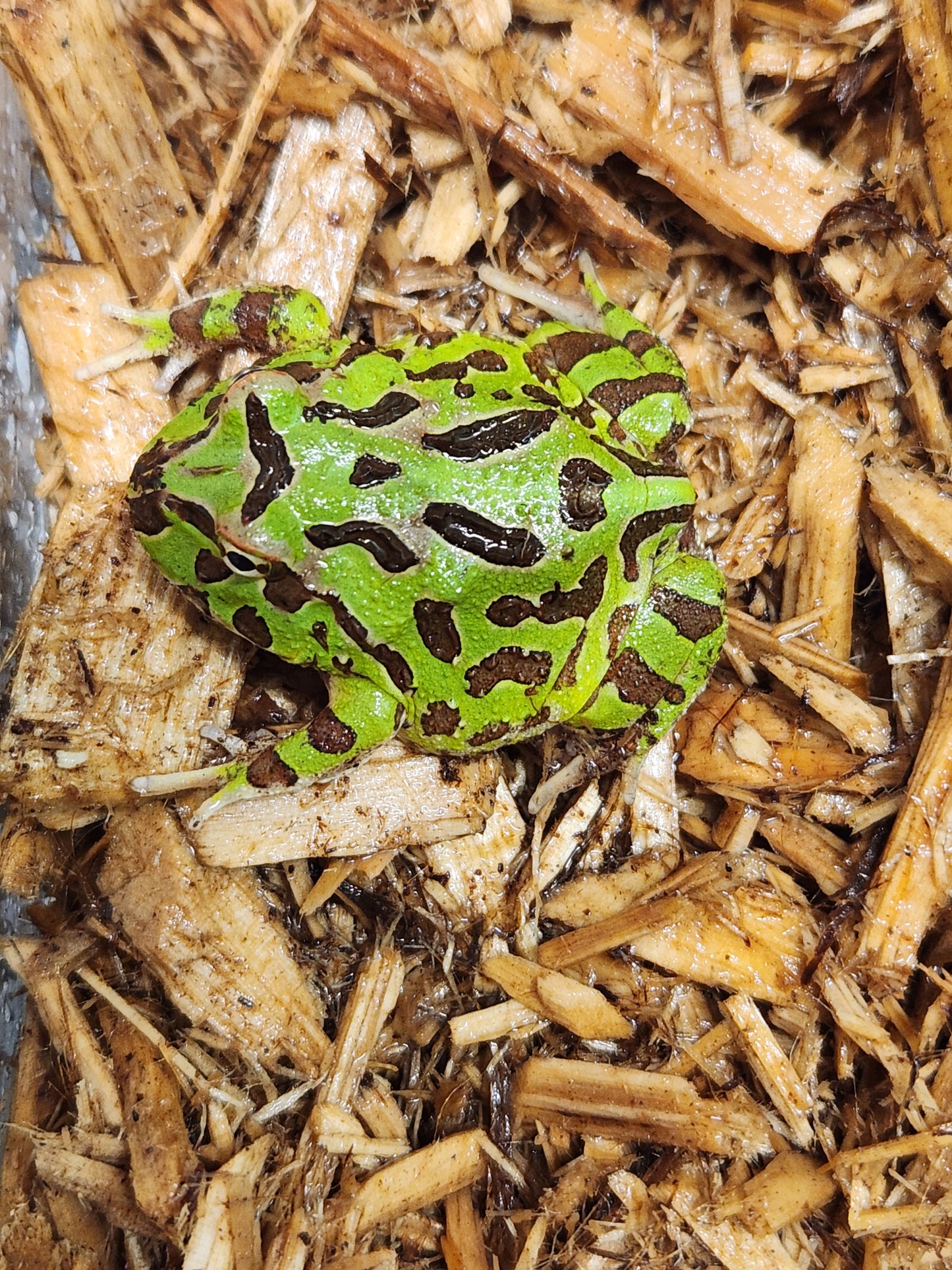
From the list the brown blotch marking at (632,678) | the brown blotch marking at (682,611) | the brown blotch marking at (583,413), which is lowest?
the brown blotch marking at (632,678)

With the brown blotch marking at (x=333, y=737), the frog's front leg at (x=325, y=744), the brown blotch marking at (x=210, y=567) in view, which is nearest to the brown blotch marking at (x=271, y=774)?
the frog's front leg at (x=325, y=744)

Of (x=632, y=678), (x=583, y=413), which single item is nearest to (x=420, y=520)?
(x=583, y=413)

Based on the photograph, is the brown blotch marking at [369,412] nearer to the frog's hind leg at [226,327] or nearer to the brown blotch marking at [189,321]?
the frog's hind leg at [226,327]

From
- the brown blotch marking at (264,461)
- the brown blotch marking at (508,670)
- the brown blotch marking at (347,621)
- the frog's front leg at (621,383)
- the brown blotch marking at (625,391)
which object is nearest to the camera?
the brown blotch marking at (264,461)

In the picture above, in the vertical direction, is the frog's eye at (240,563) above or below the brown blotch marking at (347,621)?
above

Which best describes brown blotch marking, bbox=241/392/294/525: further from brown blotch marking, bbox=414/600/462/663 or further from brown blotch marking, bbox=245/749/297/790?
brown blotch marking, bbox=245/749/297/790

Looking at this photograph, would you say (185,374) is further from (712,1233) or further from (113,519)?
(712,1233)

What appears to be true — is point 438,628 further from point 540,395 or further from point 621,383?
point 621,383

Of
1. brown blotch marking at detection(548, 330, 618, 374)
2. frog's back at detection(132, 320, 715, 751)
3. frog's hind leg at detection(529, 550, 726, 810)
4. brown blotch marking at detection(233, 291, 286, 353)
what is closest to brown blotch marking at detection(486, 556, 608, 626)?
frog's back at detection(132, 320, 715, 751)
